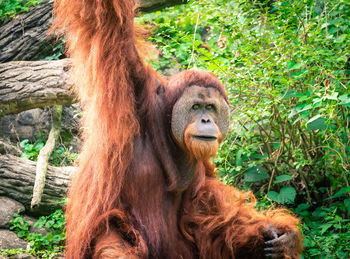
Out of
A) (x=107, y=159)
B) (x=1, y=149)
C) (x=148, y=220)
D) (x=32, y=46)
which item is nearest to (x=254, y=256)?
(x=148, y=220)

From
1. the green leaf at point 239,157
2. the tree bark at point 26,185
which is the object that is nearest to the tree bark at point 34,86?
the tree bark at point 26,185

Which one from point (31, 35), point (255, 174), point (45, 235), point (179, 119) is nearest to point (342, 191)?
point (255, 174)

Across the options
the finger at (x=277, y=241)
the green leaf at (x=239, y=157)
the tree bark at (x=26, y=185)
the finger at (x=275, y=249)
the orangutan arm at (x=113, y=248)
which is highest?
the orangutan arm at (x=113, y=248)

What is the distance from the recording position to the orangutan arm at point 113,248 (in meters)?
2.58

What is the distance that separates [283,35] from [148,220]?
1.89 meters

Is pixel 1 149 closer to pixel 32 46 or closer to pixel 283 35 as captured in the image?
pixel 32 46

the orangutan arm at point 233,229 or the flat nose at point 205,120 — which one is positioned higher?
the flat nose at point 205,120

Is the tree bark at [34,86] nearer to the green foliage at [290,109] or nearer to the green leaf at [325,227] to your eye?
the green foliage at [290,109]

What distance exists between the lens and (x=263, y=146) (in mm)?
4523

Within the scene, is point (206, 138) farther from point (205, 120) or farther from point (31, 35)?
point (31, 35)

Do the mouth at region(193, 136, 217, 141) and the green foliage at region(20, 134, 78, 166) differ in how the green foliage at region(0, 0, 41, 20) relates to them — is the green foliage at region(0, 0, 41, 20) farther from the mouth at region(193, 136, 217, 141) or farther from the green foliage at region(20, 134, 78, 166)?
the mouth at region(193, 136, 217, 141)

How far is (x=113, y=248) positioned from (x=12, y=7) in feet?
13.4

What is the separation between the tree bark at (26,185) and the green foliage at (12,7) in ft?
6.96

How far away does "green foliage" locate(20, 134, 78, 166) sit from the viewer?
204 inches
